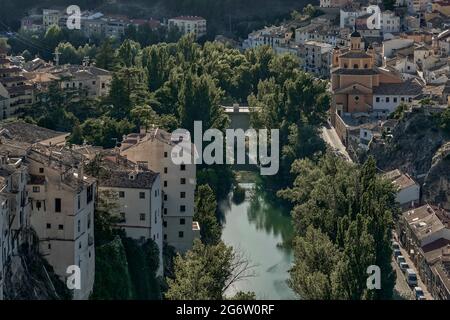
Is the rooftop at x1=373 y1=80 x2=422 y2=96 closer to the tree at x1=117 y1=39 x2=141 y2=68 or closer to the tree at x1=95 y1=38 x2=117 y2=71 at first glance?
the tree at x1=117 y1=39 x2=141 y2=68

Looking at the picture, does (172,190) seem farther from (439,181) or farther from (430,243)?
(439,181)

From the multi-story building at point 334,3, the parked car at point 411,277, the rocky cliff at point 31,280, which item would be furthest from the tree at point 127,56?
the rocky cliff at point 31,280

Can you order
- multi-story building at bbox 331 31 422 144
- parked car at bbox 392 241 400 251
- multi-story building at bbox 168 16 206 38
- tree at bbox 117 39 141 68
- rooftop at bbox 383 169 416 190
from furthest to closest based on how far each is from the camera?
multi-story building at bbox 168 16 206 38
tree at bbox 117 39 141 68
multi-story building at bbox 331 31 422 144
rooftop at bbox 383 169 416 190
parked car at bbox 392 241 400 251

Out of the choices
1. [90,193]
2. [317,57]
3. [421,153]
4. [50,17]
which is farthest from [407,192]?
[50,17]

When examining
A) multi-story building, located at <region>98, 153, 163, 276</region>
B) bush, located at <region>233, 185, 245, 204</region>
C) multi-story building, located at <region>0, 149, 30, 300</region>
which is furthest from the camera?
bush, located at <region>233, 185, 245, 204</region>

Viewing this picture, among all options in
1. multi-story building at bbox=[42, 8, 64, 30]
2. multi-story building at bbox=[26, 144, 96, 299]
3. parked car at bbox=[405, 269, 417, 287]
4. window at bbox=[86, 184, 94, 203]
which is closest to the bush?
parked car at bbox=[405, 269, 417, 287]

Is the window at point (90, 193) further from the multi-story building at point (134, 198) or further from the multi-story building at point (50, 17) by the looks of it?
the multi-story building at point (50, 17)
